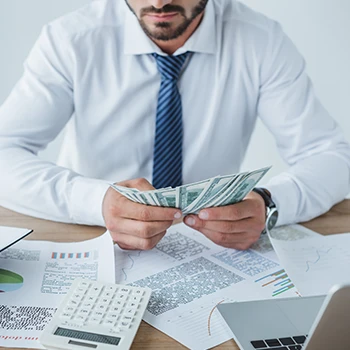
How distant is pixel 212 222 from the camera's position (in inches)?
45.7

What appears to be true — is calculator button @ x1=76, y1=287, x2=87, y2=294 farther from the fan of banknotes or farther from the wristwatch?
the wristwatch

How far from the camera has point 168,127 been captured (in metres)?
1.58

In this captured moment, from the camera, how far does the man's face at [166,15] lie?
4.92 ft

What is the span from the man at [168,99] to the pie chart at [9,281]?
15.7 inches

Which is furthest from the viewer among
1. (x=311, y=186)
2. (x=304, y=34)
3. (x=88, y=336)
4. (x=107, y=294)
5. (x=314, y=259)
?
(x=304, y=34)

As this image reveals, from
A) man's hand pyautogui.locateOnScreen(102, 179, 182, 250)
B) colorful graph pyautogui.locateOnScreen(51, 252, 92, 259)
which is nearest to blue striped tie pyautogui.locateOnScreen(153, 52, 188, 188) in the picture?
man's hand pyautogui.locateOnScreen(102, 179, 182, 250)

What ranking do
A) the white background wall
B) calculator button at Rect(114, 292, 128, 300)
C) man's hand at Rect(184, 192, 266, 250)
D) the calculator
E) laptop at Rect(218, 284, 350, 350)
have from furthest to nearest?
the white background wall, man's hand at Rect(184, 192, 266, 250), calculator button at Rect(114, 292, 128, 300), the calculator, laptop at Rect(218, 284, 350, 350)

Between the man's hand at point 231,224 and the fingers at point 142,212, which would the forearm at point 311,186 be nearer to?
the man's hand at point 231,224

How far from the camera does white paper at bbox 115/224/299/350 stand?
0.91 m

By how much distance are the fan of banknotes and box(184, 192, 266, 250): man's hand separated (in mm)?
18

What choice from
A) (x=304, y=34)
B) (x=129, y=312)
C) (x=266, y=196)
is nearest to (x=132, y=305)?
(x=129, y=312)

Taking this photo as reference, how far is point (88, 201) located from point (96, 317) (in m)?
0.42

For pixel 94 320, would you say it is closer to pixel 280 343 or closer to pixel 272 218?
pixel 280 343

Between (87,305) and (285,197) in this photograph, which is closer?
(87,305)
